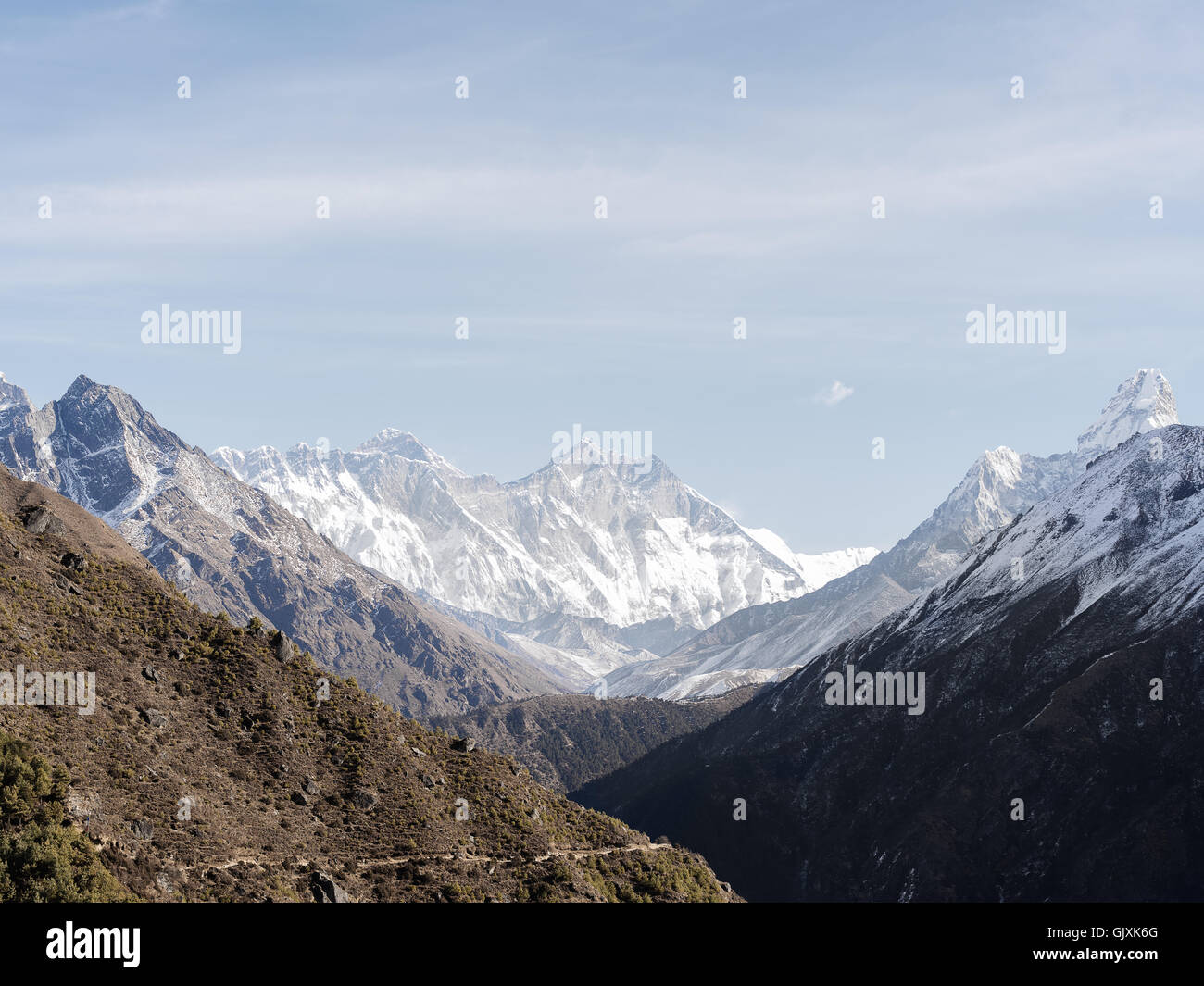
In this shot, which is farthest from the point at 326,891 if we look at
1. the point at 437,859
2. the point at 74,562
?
the point at 74,562

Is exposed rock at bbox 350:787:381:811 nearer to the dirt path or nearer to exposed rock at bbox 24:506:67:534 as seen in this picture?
the dirt path

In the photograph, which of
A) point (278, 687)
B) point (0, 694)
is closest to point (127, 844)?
point (0, 694)

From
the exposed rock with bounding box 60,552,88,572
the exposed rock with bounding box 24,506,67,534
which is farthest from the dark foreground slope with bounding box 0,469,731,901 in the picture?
the exposed rock with bounding box 24,506,67,534

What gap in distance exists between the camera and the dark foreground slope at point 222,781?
106 m

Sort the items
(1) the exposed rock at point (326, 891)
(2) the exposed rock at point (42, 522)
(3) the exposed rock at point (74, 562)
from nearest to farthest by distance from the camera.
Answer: (1) the exposed rock at point (326, 891) → (3) the exposed rock at point (74, 562) → (2) the exposed rock at point (42, 522)

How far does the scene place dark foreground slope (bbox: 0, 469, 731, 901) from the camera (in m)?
106

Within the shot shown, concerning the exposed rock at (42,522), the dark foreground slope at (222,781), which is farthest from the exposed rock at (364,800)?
the exposed rock at (42,522)

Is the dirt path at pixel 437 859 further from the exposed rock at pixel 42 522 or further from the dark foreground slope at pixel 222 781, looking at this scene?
the exposed rock at pixel 42 522

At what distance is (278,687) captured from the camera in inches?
5768

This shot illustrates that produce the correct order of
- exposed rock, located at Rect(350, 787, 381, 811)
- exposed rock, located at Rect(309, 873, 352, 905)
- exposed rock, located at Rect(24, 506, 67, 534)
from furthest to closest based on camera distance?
exposed rock, located at Rect(24, 506, 67, 534)
exposed rock, located at Rect(350, 787, 381, 811)
exposed rock, located at Rect(309, 873, 352, 905)
